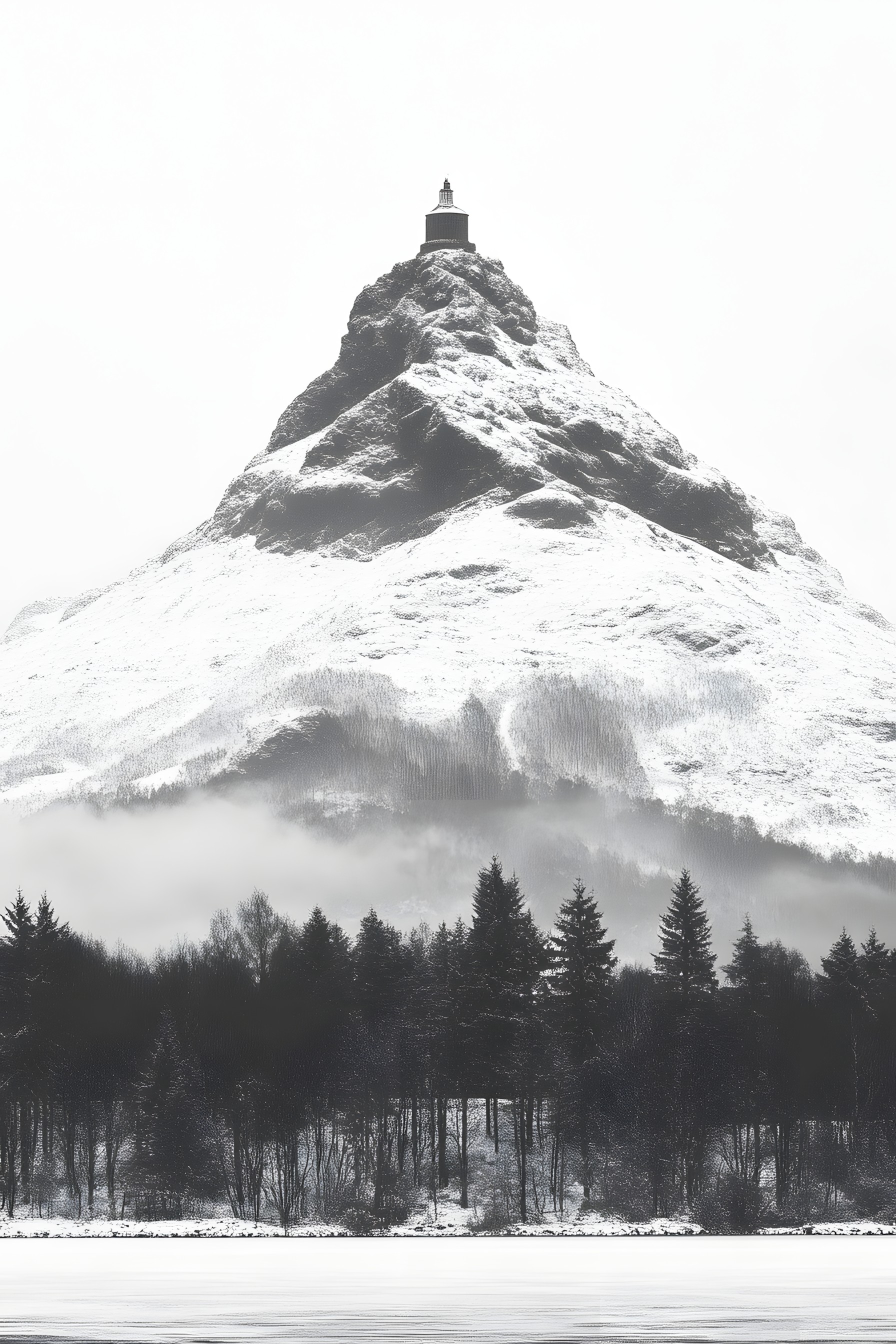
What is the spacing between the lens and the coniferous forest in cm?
9400

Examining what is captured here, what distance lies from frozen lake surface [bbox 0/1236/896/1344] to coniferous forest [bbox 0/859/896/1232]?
1680cm

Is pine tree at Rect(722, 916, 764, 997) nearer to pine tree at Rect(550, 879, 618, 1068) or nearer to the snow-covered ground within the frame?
pine tree at Rect(550, 879, 618, 1068)

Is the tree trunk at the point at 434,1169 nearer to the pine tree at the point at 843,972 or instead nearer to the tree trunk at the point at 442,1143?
the tree trunk at the point at 442,1143

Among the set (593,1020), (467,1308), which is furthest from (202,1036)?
(467,1308)

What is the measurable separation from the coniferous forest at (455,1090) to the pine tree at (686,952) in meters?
0.20

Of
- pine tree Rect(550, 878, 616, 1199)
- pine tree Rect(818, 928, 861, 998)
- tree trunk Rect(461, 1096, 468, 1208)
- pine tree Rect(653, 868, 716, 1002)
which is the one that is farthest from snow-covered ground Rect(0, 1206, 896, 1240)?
pine tree Rect(818, 928, 861, 998)

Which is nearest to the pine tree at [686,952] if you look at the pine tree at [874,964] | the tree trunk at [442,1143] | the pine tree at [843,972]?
the pine tree at [843,972]

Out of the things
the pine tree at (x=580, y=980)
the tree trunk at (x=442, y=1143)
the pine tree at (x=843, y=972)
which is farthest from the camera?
the pine tree at (x=843, y=972)

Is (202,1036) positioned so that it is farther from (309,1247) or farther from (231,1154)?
(309,1247)

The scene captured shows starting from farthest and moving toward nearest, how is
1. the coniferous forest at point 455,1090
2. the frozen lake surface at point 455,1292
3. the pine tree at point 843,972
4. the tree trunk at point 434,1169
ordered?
the pine tree at point 843,972, the tree trunk at point 434,1169, the coniferous forest at point 455,1090, the frozen lake surface at point 455,1292

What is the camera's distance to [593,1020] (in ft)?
346

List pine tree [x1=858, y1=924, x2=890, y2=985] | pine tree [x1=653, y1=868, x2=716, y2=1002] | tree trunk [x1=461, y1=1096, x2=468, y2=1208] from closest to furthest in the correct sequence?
tree trunk [x1=461, y1=1096, x2=468, y2=1208], pine tree [x1=653, y1=868, x2=716, y2=1002], pine tree [x1=858, y1=924, x2=890, y2=985]

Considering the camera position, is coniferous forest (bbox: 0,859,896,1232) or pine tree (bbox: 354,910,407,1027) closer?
coniferous forest (bbox: 0,859,896,1232)

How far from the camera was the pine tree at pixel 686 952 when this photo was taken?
107m
